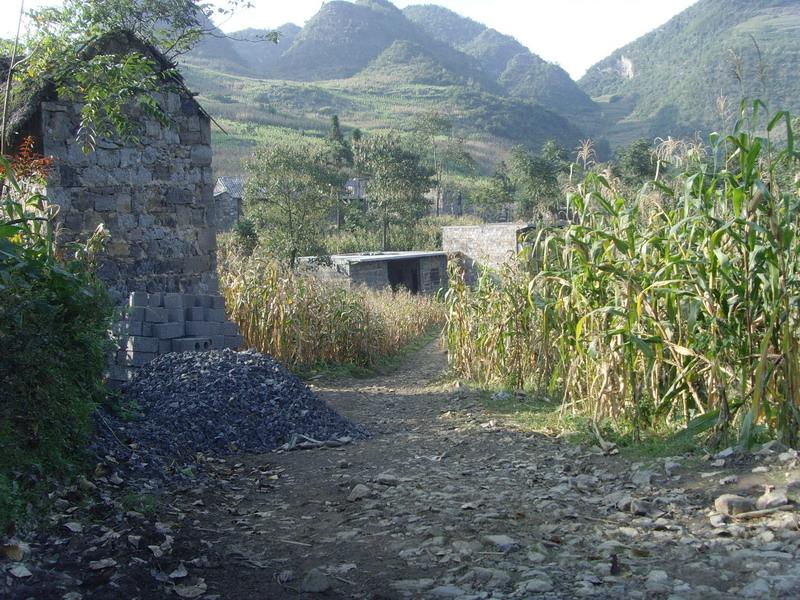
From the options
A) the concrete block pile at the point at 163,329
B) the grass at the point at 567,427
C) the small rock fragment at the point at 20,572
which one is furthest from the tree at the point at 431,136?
the small rock fragment at the point at 20,572

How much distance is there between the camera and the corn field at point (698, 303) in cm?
480

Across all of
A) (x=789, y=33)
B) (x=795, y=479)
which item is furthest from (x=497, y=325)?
(x=789, y=33)

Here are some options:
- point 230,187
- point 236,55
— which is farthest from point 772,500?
point 236,55

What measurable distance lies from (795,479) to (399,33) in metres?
132

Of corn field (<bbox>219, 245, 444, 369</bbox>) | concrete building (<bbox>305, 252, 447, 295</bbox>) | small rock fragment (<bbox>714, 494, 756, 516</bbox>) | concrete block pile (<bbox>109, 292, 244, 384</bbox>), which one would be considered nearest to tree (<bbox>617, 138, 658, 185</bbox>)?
concrete building (<bbox>305, 252, 447, 295</bbox>)

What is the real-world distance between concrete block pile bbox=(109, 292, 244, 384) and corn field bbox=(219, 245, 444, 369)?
1.77 m

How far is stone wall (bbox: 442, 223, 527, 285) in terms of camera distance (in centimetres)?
2453

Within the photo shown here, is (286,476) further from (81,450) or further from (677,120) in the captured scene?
(677,120)

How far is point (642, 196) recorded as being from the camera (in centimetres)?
621

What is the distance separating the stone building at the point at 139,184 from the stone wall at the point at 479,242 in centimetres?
1494

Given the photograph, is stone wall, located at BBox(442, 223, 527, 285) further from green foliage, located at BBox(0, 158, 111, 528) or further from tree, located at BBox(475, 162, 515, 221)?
green foliage, located at BBox(0, 158, 111, 528)

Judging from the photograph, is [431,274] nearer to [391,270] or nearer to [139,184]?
[391,270]

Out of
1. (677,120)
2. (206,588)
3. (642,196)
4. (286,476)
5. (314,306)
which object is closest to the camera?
(206,588)

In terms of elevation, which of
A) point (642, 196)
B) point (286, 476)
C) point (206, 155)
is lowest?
point (286, 476)
